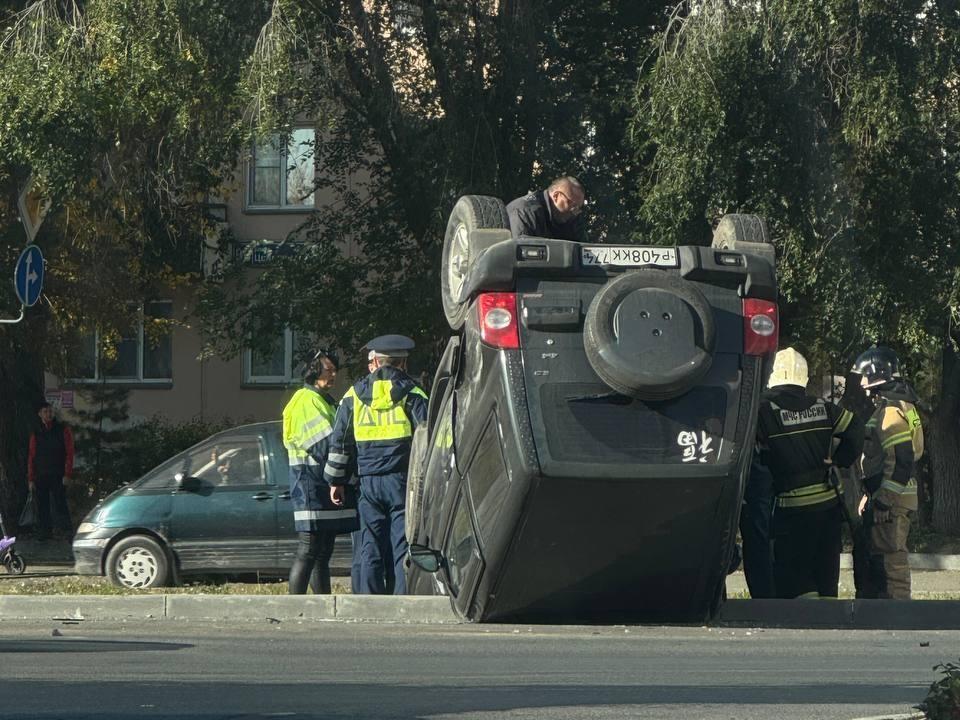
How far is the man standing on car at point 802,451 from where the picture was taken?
10352mm

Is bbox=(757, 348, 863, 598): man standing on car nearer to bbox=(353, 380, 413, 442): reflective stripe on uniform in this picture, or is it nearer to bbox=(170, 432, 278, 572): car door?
bbox=(353, 380, 413, 442): reflective stripe on uniform

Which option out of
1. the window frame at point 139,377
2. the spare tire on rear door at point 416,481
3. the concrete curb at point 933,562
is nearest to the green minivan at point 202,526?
the spare tire on rear door at point 416,481

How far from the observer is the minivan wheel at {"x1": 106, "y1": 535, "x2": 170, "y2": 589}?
14.3m

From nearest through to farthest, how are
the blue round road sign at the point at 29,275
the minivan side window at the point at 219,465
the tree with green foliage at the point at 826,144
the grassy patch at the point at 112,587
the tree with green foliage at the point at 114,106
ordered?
the grassy patch at the point at 112,587, the minivan side window at the point at 219,465, the blue round road sign at the point at 29,275, the tree with green foliage at the point at 114,106, the tree with green foliage at the point at 826,144

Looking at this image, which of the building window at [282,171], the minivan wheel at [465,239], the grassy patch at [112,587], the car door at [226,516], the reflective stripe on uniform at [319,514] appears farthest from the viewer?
the building window at [282,171]

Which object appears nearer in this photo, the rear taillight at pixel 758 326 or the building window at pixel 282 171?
the rear taillight at pixel 758 326

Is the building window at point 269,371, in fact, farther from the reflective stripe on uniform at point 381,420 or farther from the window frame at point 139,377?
the reflective stripe on uniform at point 381,420

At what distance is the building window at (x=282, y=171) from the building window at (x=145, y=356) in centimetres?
263

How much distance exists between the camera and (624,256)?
27.7 feet

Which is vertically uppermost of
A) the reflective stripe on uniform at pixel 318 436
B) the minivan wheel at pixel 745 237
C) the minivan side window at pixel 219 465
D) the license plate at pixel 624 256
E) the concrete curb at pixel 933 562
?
the minivan wheel at pixel 745 237

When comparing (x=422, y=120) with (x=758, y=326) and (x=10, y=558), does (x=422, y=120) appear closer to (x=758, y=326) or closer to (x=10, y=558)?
(x=10, y=558)

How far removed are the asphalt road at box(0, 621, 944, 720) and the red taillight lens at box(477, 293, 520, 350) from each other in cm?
153

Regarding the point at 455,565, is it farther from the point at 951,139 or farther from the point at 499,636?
the point at 951,139

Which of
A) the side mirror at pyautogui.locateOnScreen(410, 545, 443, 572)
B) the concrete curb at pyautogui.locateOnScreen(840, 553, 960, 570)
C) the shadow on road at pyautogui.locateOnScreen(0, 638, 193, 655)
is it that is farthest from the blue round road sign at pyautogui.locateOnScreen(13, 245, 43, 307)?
the concrete curb at pyautogui.locateOnScreen(840, 553, 960, 570)
